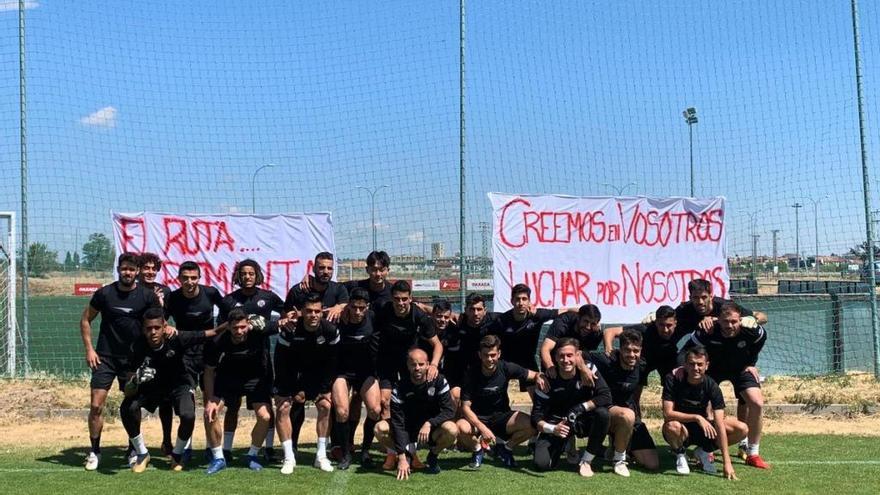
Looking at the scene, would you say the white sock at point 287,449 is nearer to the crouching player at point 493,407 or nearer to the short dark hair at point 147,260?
the crouching player at point 493,407

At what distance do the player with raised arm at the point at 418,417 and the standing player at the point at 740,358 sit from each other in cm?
234

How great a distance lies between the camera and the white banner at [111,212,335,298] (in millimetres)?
8477

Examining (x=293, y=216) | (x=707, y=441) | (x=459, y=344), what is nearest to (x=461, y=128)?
(x=293, y=216)

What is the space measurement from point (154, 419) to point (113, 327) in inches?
93.7

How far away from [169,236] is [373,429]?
3.89m

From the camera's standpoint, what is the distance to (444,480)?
5.75 meters

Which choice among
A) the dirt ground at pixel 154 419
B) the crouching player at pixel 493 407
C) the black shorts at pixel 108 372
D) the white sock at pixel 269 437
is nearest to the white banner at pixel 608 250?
the dirt ground at pixel 154 419

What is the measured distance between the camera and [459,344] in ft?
22.3

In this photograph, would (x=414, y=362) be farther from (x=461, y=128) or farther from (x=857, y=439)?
(x=857, y=439)

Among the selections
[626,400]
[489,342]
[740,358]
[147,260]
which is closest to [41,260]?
[147,260]

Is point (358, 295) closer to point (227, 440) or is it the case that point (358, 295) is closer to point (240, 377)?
point (240, 377)

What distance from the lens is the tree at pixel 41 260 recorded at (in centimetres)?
977

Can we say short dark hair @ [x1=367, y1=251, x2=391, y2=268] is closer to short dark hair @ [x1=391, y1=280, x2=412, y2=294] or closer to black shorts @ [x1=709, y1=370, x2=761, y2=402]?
short dark hair @ [x1=391, y1=280, x2=412, y2=294]

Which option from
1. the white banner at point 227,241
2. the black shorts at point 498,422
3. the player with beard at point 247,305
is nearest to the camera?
the black shorts at point 498,422
